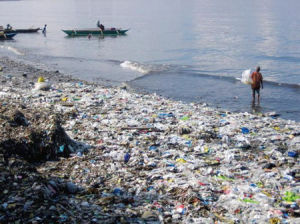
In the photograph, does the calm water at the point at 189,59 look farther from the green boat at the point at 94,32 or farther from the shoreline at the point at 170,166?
the shoreline at the point at 170,166

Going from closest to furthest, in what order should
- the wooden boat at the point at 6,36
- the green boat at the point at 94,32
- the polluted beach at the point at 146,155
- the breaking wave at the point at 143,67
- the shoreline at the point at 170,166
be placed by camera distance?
the polluted beach at the point at 146,155 → the shoreline at the point at 170,166 → the breaking wave at the point at 143,67 → the wooden boat at the point at 6,36 → the green boat at the point at 94,32

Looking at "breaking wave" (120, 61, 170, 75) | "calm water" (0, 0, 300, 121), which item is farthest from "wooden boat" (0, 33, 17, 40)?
"breaking wave" (120, 61, 170, 75)

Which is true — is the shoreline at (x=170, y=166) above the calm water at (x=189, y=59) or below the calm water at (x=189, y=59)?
below

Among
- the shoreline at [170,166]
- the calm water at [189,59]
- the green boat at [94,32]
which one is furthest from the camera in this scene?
the green boat at [94,32]

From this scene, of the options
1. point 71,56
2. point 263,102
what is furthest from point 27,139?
point 71,56

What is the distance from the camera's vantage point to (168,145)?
7.98 meters

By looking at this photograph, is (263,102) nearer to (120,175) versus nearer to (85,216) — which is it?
(120,175)

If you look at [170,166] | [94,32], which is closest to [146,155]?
[170,166]

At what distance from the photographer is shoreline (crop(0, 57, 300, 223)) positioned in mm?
5215

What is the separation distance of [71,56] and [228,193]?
79.1 ft

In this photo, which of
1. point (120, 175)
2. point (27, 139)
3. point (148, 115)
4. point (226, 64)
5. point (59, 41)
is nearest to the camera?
point (120, 175)

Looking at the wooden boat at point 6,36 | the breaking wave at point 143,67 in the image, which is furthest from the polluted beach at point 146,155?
the wooden boat at point 6,36

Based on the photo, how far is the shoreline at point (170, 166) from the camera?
5215mm

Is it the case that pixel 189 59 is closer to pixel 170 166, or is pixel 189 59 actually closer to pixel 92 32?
pixel 92 32
